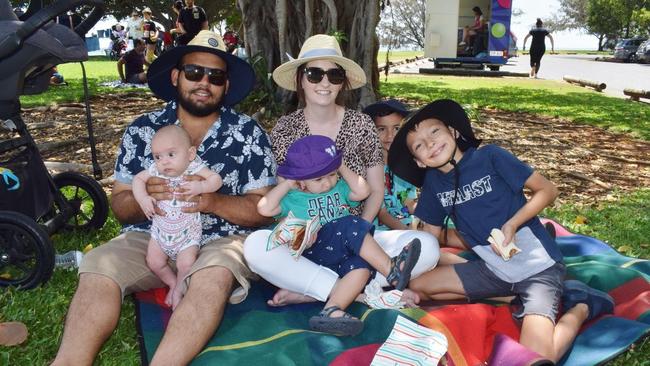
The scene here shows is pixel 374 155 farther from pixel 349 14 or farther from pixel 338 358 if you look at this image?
pixel 349 14

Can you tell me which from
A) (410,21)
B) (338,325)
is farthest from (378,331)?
(410,21)

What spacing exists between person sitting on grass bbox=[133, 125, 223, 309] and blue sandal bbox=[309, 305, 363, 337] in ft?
2.53

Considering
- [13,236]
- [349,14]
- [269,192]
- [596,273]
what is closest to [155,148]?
[269,192]

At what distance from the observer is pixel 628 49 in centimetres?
3356

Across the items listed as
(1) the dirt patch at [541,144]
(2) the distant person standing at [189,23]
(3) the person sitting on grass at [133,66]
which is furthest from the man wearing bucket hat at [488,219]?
(3) the person sitting on grass at [133,66]

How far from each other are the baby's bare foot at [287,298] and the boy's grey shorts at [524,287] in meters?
0.88

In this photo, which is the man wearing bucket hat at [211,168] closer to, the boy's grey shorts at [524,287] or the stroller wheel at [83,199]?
the stroller wheel at [83,199]

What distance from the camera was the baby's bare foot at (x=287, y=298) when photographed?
3.38 m

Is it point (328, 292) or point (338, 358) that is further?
point (328, 292)

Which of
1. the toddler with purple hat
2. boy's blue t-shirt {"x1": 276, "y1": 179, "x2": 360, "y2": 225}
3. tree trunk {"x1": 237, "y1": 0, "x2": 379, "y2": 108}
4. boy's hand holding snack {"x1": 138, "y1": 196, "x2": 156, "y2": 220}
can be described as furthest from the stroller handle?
tree trunk {"x1": 237, "y1": 0, "x2": 379, "y2": 108}

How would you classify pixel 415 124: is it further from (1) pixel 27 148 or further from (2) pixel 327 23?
(2) pixel 327 23

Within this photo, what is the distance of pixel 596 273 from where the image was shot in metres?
3.59

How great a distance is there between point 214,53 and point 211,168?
682mm

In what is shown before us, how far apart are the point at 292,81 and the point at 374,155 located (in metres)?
0.87
